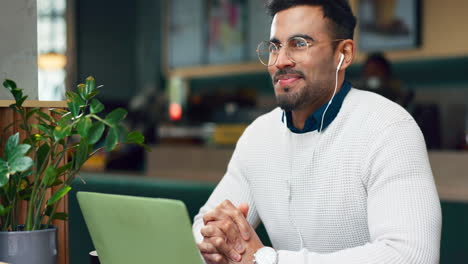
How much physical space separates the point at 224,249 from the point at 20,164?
420mm

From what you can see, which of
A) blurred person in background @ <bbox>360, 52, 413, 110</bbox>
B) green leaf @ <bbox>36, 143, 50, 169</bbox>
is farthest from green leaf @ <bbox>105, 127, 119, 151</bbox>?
blurred person in background @ <bbox>360, 52, 413, 110</bbox>

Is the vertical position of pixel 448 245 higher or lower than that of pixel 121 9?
lower

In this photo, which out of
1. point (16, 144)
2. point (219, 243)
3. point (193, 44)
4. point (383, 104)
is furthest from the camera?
point (193, 44)

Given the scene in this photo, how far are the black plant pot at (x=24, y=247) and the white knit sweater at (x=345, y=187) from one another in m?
0.42

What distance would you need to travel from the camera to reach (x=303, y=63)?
143 centimetres

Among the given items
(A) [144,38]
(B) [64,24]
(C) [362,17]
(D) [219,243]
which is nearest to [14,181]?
(D) [219,243]

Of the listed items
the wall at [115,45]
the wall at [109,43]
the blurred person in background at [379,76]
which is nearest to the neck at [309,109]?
the blurred person in background at [379,76]

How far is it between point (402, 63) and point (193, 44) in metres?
2.00

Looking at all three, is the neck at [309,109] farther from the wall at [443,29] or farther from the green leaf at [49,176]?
the wall at [443,29]

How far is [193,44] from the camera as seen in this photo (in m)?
5.87

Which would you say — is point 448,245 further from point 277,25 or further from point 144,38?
point 144,38

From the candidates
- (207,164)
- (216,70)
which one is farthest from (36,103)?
(216,70)

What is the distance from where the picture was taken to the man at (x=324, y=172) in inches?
48.0

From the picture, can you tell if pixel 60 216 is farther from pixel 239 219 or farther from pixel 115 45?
pixel 115 45
